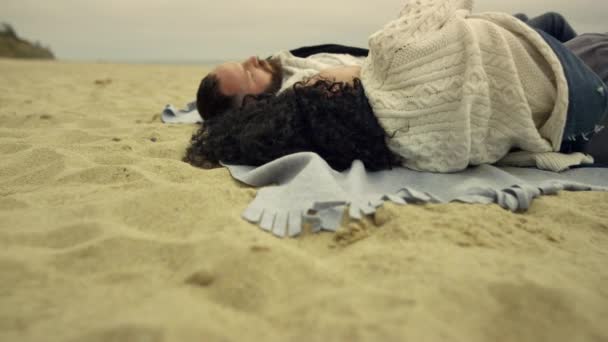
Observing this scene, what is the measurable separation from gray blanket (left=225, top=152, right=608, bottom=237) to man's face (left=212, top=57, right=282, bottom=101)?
0.67 metres

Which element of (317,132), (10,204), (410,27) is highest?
(410,27)

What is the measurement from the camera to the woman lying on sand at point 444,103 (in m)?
1.60

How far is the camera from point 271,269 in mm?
991

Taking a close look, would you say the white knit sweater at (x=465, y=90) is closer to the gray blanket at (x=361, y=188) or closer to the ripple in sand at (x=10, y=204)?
the gray blanket at (x=361, y=188)

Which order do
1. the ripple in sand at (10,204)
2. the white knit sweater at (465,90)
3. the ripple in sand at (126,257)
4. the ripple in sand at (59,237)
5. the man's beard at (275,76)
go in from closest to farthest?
the ripple in sand at (126,257)
the ripple in sand at (59,237)
the ripple in sand at (10,204)
the white knit sweater at (465,90)
the man's beard at (275,76)

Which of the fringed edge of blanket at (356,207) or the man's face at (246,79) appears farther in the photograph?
the man's face at (246,79)

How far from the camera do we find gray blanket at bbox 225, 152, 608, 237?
1299 millimetres

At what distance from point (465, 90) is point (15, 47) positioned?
1167 centimetres

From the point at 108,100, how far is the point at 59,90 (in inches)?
31.6

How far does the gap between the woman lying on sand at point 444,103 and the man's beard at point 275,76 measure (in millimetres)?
550

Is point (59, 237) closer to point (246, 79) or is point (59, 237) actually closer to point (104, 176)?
point (104, 176)

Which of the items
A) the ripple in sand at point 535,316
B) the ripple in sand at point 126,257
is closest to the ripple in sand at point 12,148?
the ripple in sand at point 126,257

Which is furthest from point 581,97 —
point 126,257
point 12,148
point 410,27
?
point 12,148

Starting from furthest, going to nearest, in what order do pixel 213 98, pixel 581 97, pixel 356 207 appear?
1. pixel 213 98
2. pixel 581 97
3. pixel 356 207
